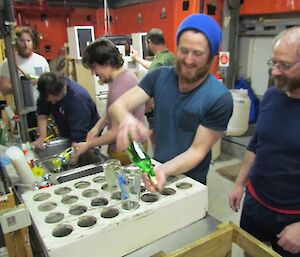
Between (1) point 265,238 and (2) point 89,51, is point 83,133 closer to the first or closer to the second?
(2) point 89,51

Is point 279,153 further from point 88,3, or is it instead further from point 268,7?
point 88,3

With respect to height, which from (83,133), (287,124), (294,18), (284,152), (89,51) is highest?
(294,18)

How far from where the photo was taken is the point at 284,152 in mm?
1079

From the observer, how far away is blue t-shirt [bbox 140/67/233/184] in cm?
113

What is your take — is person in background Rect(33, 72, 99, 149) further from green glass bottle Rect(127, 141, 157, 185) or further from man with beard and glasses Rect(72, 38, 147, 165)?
green glass bottle Rect(127, 141, 157, 185)

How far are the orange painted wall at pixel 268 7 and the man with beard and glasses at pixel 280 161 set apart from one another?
2.31 m

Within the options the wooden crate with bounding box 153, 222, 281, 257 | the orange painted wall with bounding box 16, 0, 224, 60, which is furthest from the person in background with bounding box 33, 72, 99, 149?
the orange painted wall with bounding box 16, 0, 224, 60

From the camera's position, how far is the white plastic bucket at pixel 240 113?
345cm

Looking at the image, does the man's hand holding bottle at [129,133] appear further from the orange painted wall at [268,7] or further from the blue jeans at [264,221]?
the orange painted wall at [268,7]

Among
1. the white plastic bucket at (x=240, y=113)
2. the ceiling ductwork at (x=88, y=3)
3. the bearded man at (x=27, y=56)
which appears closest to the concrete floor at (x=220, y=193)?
the white plastic bucket at (x=240, y=113)

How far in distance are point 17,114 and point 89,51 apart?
65 cm

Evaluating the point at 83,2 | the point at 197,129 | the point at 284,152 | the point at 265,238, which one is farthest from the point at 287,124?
the point at 83,2

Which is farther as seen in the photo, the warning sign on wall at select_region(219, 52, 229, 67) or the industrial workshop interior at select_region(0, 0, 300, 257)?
the warning sign on wall at select_region(219, 52, 229, 67)

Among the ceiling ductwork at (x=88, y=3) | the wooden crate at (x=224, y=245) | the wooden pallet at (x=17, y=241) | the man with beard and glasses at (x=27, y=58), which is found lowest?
the wooden pallet at (x=17, y=241)
